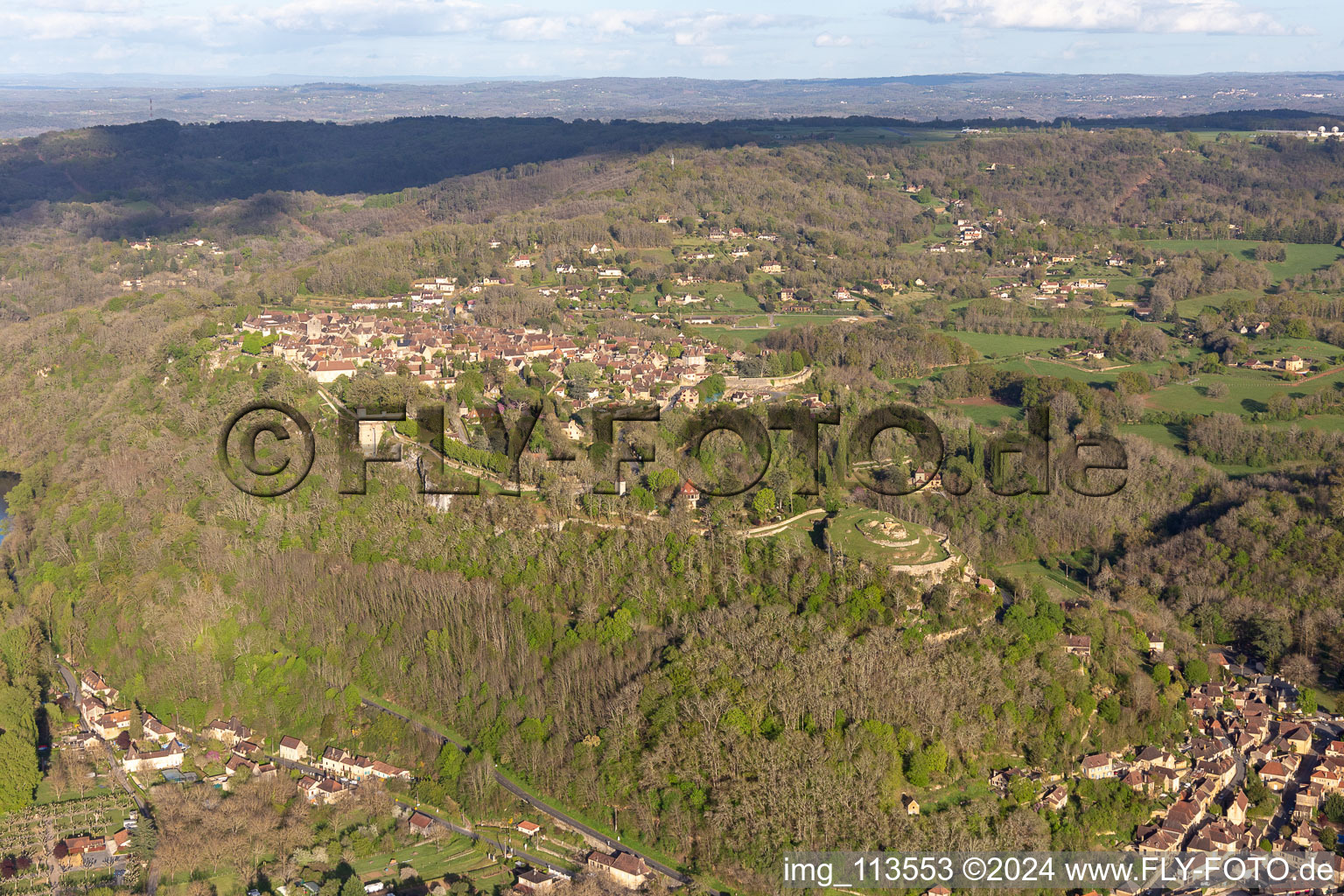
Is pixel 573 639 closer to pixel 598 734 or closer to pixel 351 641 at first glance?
pixel 598 734

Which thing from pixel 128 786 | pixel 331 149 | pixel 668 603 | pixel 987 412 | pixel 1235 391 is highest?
pixel 331 149

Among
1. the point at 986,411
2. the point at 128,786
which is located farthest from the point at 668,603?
the point at 986,411

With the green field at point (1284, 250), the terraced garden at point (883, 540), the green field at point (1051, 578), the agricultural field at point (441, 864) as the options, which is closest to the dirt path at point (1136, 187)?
the green field at point (1284, 250)

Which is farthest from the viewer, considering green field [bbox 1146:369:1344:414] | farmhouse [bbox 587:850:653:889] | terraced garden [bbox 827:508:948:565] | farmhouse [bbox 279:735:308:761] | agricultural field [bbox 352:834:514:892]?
green field [bbox 1146:369:1344:414]

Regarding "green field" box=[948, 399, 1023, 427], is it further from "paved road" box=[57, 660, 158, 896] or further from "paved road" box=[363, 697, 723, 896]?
"paved road" box=[57, 660, 158, 896]

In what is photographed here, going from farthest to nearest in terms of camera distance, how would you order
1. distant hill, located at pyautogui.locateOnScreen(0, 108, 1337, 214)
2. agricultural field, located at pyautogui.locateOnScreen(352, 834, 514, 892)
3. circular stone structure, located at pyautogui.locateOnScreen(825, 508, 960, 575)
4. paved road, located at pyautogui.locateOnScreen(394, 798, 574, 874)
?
distant hill, located at pyautogui.locateOnScreen(0, 108, 1337, 214)
circular stone structure, located at pyautogui.locateOnScreen(825, 508, 960, 575)
paved road, located at pyautogui.locateOnScreen(394, 798, 574, 874)
agricultural field, located at pyautogui.locateOnScreen(352, 834, 514, 892)

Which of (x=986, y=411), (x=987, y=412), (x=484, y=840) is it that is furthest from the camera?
(x=986, y=411)

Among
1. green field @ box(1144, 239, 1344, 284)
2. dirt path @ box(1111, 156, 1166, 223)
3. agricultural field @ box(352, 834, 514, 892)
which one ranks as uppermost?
dirt path @ box(1111, 156, 1166, 223)

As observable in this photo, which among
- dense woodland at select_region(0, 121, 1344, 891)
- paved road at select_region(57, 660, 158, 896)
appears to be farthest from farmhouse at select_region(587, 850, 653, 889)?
paved road at select_region(57, 660, 158, 896)

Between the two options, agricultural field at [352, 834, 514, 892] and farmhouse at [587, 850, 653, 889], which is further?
agricultural field at [352, 834, 514, 892]

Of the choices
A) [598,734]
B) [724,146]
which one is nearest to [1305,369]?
[598,734]

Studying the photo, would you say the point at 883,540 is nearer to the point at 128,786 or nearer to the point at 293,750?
the point at 293,750

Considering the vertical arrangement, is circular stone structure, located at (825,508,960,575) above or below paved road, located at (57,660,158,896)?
above
